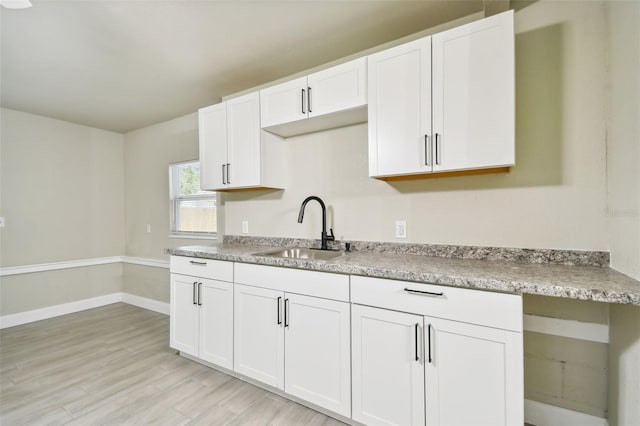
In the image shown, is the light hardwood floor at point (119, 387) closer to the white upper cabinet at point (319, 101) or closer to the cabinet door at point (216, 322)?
the cabinet door at point (216, 322)

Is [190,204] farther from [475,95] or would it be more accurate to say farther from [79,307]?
[475,95]

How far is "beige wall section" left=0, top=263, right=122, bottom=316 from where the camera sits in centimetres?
338

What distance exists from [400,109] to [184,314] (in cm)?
234

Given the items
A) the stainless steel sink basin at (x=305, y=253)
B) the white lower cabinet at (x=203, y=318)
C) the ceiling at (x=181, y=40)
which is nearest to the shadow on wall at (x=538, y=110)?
the ceiling at (x=181, y=40)

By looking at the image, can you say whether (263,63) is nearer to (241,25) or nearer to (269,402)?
(241,25)

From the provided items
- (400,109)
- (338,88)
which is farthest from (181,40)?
(400,109)

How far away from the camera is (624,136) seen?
4.48ft

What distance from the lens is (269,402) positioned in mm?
1945

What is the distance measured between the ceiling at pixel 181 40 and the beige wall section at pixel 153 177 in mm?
748

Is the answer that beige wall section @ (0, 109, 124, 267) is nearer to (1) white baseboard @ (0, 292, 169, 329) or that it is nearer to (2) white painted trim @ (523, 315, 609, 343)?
(1) white baseboard @ (0, 292, 169, 329)

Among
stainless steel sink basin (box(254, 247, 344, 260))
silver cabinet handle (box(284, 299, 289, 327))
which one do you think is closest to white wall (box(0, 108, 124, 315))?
stainless steel sink basin (box(254, 247, 344, 260))

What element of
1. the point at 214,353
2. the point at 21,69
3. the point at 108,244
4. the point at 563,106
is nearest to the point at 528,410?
the point at 563,106

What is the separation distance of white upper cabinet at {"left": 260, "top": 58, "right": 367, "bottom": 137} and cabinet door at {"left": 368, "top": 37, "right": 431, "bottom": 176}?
11 centimetres

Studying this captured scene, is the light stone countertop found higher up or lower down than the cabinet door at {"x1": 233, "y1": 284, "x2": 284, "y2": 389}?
higher up
